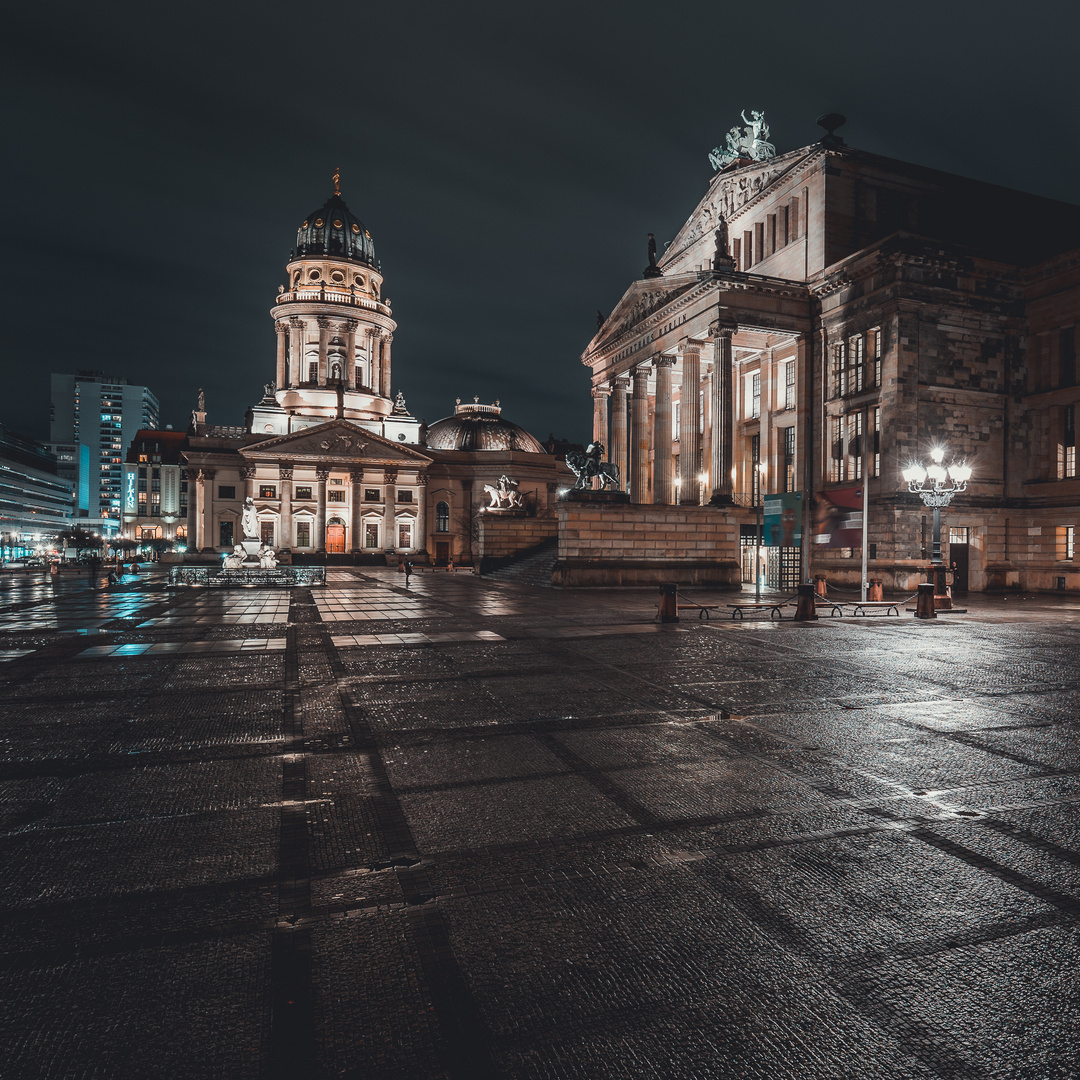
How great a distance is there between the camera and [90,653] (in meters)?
12.2

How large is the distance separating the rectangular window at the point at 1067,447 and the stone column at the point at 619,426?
22.5 m

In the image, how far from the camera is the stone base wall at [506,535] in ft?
149

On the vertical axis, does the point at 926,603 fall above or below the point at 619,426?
below

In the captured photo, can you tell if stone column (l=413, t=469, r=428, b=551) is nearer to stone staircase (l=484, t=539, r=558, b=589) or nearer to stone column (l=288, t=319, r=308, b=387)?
stone column (l=288, t=319, r=308, b=387)

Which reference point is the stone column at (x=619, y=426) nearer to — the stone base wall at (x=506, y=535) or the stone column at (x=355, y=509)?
the stone base wall at (x=506, y=535)

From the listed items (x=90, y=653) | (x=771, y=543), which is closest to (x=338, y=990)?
(x=90, y=653)

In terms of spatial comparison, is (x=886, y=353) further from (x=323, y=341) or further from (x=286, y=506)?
(x=323, y=341)

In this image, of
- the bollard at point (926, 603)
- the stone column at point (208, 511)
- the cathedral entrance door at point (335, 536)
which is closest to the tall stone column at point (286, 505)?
the cathedral entrance door at point (335, 536)

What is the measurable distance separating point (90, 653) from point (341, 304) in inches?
3098

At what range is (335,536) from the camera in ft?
251

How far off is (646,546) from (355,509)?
1940 inches

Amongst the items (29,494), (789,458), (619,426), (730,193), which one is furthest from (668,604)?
(29,494)

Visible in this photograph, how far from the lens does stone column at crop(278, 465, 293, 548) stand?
72875 mm

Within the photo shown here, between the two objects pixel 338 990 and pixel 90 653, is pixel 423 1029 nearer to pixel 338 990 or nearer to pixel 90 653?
pixel 338 990
